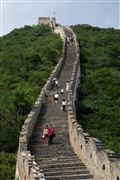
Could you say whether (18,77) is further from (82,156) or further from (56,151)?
(82,156)

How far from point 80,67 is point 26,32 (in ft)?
93.1

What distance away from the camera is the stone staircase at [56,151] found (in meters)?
18.8

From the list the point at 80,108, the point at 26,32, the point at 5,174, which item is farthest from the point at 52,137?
the point at 26,32

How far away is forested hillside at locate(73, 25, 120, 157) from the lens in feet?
91.4

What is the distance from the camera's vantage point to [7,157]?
79.8ft

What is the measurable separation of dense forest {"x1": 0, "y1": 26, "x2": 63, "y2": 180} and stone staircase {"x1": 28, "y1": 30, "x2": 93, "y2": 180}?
134 cm

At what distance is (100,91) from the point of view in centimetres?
3638

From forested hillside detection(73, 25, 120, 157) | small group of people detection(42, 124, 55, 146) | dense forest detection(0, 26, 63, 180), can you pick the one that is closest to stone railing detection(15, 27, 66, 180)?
small group of people detection(42, 124, 55, 146)

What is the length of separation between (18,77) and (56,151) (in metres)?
20.5

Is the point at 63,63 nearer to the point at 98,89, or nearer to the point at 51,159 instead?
the point at 98,89

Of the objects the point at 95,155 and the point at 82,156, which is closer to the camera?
the point at 95,155

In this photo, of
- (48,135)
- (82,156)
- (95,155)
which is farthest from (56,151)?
(95,155)

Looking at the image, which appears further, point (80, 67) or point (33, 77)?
point (80, 67)

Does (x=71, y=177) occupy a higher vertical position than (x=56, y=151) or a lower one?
lower
